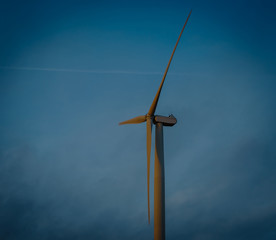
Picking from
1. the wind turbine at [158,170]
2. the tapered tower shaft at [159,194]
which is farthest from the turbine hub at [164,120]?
the tapered tower shaft at [159,194]

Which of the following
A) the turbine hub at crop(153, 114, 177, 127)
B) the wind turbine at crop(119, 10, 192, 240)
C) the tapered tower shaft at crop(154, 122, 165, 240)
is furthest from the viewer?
the turbine hub at crop(153, 114, 177, 127)

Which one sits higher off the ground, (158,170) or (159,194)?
(158,170)

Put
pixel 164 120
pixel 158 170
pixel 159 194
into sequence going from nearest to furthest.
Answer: pixel 159 194, pixel 158 170, pixel 164 120

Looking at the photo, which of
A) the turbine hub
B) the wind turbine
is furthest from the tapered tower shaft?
the turbine hub

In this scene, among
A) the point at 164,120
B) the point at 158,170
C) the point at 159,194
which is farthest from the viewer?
the point at 164,120

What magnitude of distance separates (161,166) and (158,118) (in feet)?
15.1

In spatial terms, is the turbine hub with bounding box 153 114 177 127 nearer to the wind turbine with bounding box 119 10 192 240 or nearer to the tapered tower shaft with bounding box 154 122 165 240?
the wind turbine with bounding box 119 10 192 240

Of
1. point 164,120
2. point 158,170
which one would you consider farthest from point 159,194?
point 164,120

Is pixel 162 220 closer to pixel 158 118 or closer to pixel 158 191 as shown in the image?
pixel 158 191

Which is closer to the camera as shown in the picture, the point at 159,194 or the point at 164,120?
the point at 159,194

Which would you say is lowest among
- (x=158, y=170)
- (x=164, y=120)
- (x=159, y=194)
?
(x=159, y=194)

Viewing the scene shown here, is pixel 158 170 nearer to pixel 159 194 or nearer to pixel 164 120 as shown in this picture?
pixel 159 194

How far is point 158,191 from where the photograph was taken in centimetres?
2612

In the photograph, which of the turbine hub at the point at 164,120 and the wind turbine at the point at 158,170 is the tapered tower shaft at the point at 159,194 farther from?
the turbine hub at the point at 164,120
